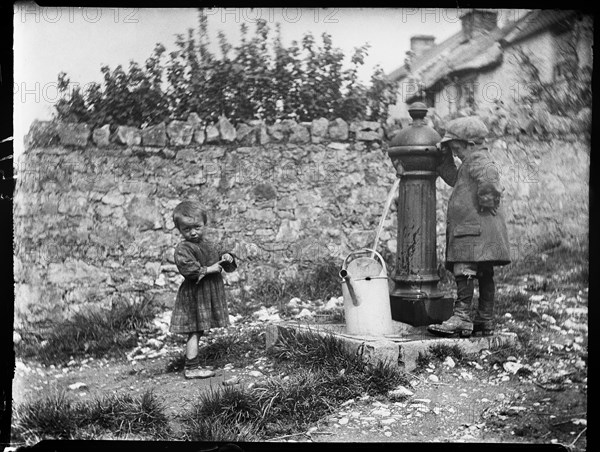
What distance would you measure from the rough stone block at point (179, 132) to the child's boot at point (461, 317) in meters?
2.08

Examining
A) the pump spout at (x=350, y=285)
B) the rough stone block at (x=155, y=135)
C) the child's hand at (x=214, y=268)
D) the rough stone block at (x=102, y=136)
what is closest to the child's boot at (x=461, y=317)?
the pump spout at (x=350, y=285)

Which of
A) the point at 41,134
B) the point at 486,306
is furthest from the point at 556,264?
the point at 41,134

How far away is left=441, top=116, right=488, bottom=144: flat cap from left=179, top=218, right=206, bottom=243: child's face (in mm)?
1721

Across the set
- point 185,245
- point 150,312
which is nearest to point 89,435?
point 150,312

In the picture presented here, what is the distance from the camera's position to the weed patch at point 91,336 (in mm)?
5246

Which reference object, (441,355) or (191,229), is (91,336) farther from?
(441,355)

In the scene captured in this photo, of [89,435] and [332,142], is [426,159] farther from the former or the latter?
[89,435]

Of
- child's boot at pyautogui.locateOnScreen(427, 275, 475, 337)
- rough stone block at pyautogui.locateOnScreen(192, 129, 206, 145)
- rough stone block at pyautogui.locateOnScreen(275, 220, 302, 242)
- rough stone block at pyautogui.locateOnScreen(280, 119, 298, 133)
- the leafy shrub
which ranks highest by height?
the leafy shrub

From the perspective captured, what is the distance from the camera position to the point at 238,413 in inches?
195

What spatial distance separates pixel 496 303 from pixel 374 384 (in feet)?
3.39

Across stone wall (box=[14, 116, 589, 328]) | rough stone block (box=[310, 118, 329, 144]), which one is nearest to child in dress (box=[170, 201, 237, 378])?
stone wall (box=[14, 116, 589, 328])

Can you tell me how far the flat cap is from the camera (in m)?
5.14

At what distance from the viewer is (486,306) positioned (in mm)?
5203

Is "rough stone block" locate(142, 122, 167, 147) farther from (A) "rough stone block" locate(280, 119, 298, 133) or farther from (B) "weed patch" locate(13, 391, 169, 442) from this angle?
(B) "weed patch" locate(13, 391, 169, 442)
